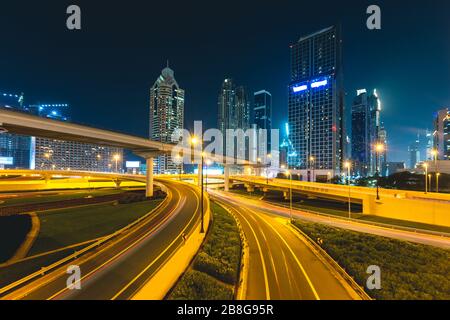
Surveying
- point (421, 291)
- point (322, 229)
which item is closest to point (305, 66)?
point (322, 229)

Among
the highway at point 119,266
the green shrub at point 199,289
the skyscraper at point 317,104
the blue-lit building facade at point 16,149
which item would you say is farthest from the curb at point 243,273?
the blue-lit building facade at point 16,149

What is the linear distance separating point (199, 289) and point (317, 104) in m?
149

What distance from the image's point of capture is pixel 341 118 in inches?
6422

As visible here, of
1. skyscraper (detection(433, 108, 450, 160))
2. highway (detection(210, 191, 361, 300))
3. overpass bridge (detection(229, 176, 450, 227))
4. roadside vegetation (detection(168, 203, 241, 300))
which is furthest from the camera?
skyscraper (detection(433, 108, 450, 160))

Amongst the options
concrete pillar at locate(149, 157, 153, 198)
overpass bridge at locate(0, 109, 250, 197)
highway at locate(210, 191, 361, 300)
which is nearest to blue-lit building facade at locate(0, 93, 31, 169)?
concrete pillar at locate(149, 157, 153, 198)

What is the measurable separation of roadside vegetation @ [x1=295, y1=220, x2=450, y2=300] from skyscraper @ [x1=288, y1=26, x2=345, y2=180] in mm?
113696

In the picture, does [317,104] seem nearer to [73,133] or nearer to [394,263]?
[394,263]

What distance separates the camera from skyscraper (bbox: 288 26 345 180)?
136 meters

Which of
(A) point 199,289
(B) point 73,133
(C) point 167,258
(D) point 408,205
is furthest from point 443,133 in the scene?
(B) point 73,133

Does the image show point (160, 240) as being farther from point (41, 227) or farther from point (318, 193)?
point (318, 193)

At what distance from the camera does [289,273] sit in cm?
1488

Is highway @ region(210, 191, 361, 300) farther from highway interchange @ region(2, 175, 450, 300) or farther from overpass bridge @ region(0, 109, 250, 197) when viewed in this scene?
overpass bridge @ region(0, 109, 250, 197)

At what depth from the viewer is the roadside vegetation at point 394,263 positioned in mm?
13141

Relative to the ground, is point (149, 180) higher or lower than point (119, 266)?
higher
